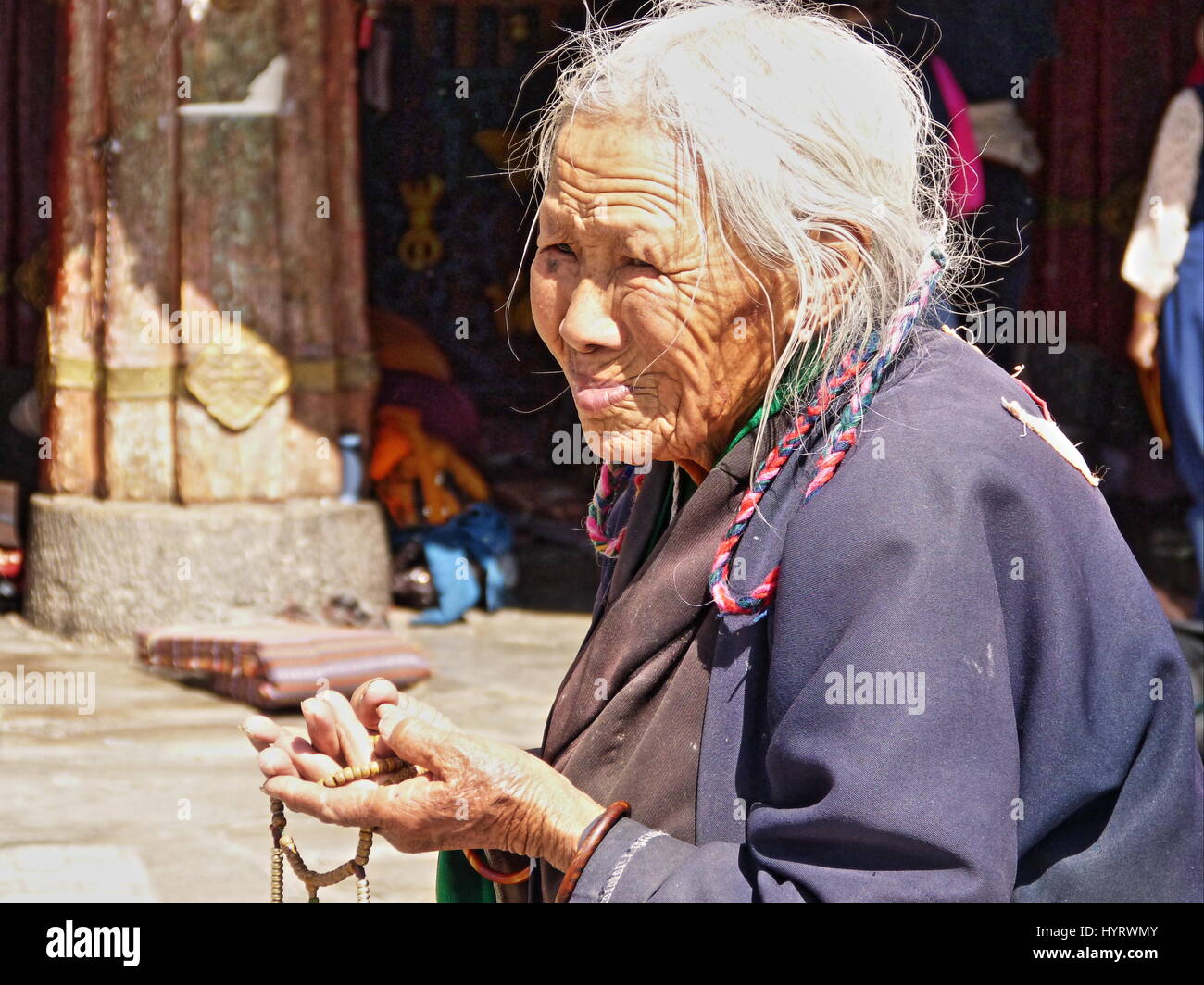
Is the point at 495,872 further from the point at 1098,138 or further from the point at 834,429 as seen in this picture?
the point at 1098,138

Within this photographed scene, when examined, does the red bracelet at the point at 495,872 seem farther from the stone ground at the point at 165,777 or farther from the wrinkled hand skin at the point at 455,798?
the stone ground at the point at 165,777

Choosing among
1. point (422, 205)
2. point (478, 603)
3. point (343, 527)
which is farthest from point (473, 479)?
point (422, 205)

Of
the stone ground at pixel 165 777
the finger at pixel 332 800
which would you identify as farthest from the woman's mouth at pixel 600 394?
the stone ground at pixel 165 777

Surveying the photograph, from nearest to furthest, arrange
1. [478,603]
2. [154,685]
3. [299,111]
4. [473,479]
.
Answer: [154,685], [299,111], [478,603], [473,479]

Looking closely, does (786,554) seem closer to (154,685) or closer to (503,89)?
(154,685)

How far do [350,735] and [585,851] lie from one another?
414 millimetres

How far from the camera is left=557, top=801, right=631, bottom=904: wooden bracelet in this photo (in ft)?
5.40

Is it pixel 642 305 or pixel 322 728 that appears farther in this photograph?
pixel 322 728

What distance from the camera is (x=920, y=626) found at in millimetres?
1507

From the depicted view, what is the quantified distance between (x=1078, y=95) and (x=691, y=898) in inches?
242

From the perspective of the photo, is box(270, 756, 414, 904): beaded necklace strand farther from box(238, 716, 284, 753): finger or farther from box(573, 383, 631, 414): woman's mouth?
box(573, 383, 631, 414): woman's mouth

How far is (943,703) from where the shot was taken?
1500 mm

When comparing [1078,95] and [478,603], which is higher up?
[1078,95]

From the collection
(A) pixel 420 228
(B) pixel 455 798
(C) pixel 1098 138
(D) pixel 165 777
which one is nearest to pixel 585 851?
(B) pixel 455 798
